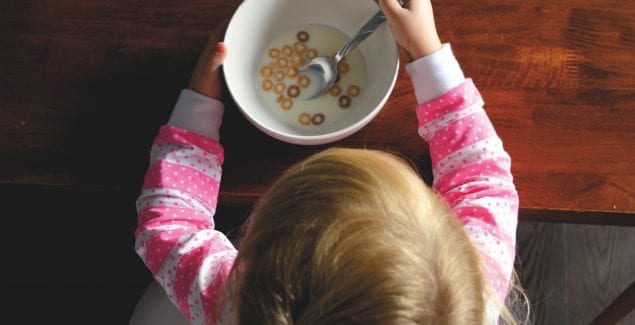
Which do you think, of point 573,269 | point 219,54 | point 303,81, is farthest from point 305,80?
point 573,269

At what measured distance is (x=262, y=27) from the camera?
2.39ft

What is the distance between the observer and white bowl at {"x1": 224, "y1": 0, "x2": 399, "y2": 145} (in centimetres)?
69

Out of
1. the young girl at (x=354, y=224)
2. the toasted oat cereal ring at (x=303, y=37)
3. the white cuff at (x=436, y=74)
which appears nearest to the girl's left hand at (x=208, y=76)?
the young girl at (x=354, y=224)

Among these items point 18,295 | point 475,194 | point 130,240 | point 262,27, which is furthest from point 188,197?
point 18,295

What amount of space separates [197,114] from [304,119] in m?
0.13

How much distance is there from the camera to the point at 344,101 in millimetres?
736

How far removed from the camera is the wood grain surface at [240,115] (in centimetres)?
71

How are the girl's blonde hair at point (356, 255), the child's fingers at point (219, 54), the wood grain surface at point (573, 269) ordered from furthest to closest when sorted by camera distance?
the wood grain surface at point (573, 269) → the child's fingers at point (219, 54) → the girl's blonde hair at point (356, 255)

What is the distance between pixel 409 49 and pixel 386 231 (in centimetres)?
28

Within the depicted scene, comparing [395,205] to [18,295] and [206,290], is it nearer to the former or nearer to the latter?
[206,290]

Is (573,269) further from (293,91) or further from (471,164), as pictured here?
(293,91)

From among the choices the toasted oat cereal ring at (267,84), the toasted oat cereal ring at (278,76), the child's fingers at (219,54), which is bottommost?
the toasted oat cereal ring at (267,84)

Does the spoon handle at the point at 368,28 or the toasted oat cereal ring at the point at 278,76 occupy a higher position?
the spoon handle at the point at 368,28

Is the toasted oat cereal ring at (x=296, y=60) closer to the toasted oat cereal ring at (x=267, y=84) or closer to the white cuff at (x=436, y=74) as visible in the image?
the toasted oat cereal ring at (x=267, y=84)
